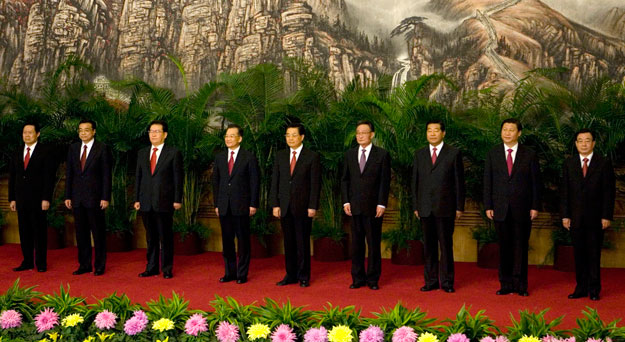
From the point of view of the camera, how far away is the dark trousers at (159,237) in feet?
19.6

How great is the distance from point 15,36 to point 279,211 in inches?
262

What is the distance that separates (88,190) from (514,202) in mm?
4064

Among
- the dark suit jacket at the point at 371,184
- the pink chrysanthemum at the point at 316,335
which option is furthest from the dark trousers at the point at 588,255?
the pink chrysanthemum at the point at 316,335

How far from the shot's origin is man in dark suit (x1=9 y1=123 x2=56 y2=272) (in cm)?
627

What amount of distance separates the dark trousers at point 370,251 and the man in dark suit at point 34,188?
3.18 m

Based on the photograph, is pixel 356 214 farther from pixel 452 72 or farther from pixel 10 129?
pixel 10 129

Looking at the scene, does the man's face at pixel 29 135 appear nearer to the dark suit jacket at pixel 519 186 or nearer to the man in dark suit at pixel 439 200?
the man in dark suit at pixel 439 200

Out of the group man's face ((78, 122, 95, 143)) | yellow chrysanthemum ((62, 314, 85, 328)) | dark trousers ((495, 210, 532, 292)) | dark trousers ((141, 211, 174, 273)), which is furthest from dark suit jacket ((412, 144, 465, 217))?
man's face ((78, 122, 95, 143))

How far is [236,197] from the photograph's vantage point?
579 centimetres

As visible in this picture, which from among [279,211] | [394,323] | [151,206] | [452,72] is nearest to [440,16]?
[452,72]

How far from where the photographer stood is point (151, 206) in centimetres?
593

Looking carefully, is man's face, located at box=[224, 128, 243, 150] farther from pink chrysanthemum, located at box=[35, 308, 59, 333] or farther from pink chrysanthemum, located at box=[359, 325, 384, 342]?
pink chrysanthemum, located at box=[359, 325, 384, 342]

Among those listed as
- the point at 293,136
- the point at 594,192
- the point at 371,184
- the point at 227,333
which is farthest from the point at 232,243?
the point at 594,192

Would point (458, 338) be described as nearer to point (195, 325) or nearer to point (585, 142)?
point (195, 325)
